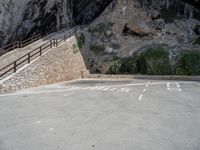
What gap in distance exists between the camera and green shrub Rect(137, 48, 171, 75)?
3341 cm

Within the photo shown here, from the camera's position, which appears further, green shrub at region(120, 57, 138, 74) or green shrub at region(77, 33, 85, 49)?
green shrub at region(77, 33, 85, 49)

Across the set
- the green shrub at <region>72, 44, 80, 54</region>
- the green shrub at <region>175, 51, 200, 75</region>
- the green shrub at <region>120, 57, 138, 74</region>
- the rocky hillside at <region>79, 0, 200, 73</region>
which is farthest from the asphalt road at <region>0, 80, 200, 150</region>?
the rocky hillside at <region>79, 0, 200, 73</region>

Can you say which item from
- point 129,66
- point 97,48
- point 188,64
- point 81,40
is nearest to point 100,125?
point 188,64

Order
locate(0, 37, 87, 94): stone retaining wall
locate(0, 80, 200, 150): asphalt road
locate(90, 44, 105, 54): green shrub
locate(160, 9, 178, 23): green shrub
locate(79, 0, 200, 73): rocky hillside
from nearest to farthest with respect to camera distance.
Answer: locate(0, 80, 200, 150): asphalt road, locate(0, 37, 87, 94): stone retaining wall, locate(79, 0, 200, 73): rocky hillside, locate(90, 44, 105, 54): green shrub, locate(160, 9, 178, 23): green shrub

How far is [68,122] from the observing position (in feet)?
33.4

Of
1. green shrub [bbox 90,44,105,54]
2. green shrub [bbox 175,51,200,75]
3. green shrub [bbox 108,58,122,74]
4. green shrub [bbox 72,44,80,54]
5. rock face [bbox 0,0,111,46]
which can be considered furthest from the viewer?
green shrub [bbox 90,44,105,54]

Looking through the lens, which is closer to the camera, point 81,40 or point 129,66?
point 129,66

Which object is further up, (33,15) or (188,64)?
(33,15)

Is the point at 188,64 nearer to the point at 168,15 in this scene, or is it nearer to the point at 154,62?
the point at 154,62

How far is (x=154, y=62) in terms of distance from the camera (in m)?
34.1

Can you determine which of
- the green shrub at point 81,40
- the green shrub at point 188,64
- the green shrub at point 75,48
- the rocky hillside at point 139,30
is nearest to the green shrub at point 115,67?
the rocky hillside at point 139,30

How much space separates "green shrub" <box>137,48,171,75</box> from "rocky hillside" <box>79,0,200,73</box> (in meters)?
1.02

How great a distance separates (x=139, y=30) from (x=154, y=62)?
5.70 meters

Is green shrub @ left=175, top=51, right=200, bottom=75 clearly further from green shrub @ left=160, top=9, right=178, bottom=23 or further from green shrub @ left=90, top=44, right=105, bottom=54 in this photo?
green shrub @ left=90, top=44, right=105, bottom=54
